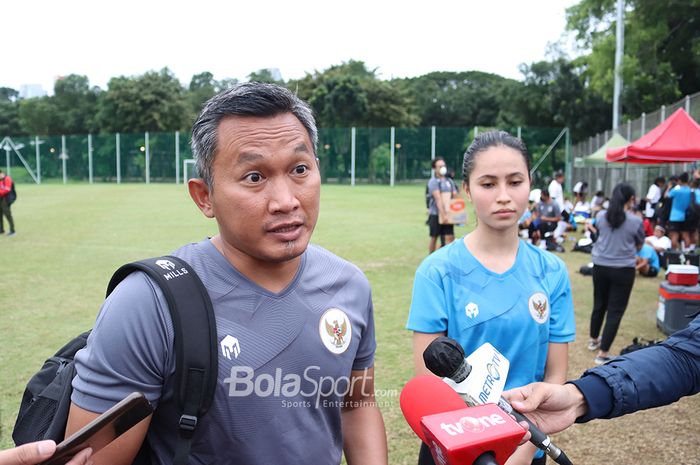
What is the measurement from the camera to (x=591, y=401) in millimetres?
1816

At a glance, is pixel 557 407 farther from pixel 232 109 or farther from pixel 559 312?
pixel 232 109

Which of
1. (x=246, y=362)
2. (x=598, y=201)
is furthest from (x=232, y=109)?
(x=598, y=201)

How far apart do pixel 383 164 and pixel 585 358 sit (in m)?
35.7

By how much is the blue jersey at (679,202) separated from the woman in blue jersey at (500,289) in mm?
10851

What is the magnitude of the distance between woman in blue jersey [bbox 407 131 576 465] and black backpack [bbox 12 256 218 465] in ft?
3.80

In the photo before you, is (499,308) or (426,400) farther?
(499,308)

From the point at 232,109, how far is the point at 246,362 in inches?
28.9

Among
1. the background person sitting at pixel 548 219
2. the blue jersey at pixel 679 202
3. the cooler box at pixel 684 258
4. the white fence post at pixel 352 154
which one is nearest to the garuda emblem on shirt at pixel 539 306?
the cooler box at pixel 684 258

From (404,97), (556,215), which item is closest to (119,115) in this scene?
(404,97)

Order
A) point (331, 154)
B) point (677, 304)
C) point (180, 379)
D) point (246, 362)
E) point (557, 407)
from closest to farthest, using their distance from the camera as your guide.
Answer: point (180, 379) < point (246, 362) < point (557, 407) < point (677, 304) < point (331, 154)

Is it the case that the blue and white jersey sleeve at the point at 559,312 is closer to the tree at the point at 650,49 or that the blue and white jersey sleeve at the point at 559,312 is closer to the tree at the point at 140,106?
the tree at the point at 650,49

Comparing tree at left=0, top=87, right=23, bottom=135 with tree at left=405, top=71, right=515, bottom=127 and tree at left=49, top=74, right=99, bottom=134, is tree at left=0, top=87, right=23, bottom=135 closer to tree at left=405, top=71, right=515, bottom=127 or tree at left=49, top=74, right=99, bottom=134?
tree at left=49, top=74, right=99, bottom=134

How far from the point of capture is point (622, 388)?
71.1 inches

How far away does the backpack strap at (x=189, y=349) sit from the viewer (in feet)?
5.01
